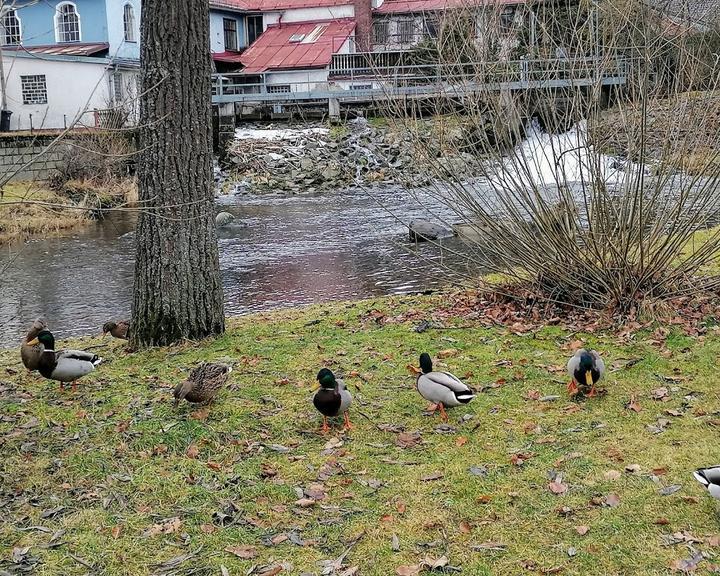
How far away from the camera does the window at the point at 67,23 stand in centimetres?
3588

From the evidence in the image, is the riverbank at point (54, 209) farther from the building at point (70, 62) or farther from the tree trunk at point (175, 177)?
the tree trunk at point (175, 177)

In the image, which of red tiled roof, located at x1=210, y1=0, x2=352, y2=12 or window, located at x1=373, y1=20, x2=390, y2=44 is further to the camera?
red tiled roof, located at x1=210, y1=0, x2=352, y2=12

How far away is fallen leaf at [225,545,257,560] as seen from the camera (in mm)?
4348

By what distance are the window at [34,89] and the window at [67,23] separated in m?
4.52

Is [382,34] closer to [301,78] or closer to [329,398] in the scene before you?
[301,78]

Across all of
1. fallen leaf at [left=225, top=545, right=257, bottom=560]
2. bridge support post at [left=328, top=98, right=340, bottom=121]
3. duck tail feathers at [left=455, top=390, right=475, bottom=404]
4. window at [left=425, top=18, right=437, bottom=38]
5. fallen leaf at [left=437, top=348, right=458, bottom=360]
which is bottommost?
fallen leaf at [left=225, top=545, right=257, bottom=560]

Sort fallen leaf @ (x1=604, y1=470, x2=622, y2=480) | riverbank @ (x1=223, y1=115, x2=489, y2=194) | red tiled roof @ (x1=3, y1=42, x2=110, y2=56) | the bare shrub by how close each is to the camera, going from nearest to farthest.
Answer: fallen leaf @ (x1=604, y1=470, x2=622, y2=480), the bare shrub, riverbank @ (x1=223, y1=115, x2=489, y2=194), red tiled roof @ (x1=3, y1=42, x2=110, y2=56)

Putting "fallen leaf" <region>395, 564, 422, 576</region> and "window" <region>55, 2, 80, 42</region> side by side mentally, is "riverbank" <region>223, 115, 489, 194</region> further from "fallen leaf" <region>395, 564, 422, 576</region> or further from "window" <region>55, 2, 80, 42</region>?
"fallen leaf" <region>395, 564, 422, 576</region>

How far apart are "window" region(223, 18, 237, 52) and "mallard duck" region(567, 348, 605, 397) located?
39.6 m

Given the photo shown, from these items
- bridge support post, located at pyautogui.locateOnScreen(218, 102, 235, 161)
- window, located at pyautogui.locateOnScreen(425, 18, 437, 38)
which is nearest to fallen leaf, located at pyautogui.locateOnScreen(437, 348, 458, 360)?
window, located at pyautogui.locateOnScreen(425, 18, 437, 38)

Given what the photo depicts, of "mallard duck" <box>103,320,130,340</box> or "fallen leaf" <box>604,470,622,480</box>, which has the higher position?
"mallard duck" <box>103,320,130,340</box>

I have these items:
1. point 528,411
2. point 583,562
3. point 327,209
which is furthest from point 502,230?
point 327,209

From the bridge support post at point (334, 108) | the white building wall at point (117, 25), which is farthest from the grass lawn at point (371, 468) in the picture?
the white building wall at point (117, 25)

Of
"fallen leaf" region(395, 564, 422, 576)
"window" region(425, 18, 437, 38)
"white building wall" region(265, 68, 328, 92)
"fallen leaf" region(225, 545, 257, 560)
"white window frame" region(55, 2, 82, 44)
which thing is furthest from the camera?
"white window frame" region(55, 2, 82, 44)
